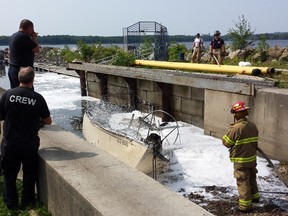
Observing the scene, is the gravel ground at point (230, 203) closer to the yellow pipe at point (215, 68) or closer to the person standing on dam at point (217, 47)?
the yellow pipe at point (215, 68)

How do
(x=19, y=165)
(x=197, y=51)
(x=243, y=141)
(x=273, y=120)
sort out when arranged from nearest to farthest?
(x=19, y=165) < (x=243, y=141) < (x=273, y=120) < (x=197, y=51)

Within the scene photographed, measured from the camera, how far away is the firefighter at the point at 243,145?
19.7 feet

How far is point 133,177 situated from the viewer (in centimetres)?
382

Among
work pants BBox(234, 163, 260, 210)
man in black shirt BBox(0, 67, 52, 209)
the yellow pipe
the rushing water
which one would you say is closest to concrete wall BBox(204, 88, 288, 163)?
the yellow pipe

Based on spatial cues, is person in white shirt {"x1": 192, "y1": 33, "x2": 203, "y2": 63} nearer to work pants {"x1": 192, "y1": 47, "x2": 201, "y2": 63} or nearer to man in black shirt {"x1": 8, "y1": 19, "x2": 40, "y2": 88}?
work pants {"x1": 192, "y1": 47, "x2": 201, "y2": 63}

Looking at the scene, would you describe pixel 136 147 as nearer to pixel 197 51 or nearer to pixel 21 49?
pixel 21 49

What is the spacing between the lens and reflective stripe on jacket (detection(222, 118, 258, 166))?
601 centimetres

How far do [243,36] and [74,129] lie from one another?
1229 centimetres

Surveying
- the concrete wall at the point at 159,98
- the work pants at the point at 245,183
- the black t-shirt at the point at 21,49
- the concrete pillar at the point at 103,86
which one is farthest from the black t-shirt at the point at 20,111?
the concrete pillar at the point at 103,86

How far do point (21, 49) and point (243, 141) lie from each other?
395 centimetres

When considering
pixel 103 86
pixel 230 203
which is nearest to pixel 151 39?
pixel 103 86

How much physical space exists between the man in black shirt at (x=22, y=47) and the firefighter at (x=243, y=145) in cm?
349

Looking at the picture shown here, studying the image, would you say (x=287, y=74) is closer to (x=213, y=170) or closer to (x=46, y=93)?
(x=213, y=170)

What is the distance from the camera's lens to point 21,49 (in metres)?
6.11
